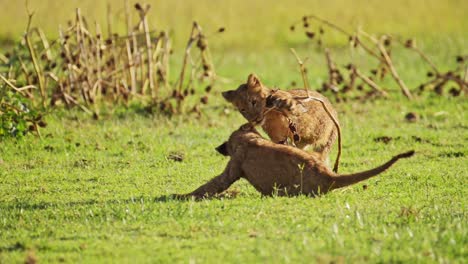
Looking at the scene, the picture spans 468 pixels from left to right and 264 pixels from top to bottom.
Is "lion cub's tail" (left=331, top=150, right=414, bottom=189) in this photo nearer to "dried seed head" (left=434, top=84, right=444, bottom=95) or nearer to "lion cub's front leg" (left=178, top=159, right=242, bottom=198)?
"lion cub's front leg" (left=178, top=159, right=242, bottom=198)

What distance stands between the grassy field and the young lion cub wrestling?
0.16m

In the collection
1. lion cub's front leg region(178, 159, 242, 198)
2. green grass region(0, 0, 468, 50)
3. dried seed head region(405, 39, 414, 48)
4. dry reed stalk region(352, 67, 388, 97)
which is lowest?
green grass region(0, 0, 468, 50)

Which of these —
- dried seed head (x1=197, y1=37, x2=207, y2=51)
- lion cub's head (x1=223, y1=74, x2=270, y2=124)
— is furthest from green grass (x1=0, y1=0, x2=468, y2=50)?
lion cub's head (x1=223, y1=74, x2=270, y2=124)

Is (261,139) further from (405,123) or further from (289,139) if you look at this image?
(405,123)

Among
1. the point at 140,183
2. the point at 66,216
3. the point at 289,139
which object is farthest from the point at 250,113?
the point at 66,216

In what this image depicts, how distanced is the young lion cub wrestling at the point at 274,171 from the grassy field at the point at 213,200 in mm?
157

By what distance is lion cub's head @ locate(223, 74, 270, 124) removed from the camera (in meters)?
9.61

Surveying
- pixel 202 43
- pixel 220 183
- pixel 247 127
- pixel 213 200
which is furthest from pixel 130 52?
pixel 213 200

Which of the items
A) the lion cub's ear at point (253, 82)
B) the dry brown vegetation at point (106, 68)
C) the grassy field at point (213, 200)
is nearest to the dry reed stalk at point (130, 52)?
the dry brown vegetation at point (106, 68)

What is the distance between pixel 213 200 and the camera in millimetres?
7766

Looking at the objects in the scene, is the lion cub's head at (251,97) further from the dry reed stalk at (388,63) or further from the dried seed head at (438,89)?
the dried seed head at (438,89)

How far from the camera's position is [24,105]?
11.6 metres

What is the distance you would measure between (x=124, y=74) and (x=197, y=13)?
1084 cm

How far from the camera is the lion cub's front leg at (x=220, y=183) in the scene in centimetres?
791
